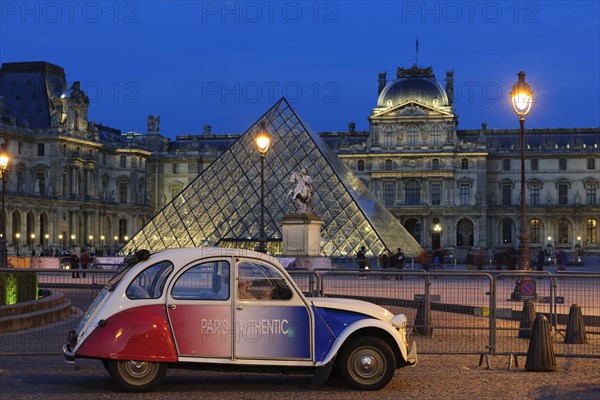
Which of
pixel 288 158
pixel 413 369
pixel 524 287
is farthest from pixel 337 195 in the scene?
pixel 413 369

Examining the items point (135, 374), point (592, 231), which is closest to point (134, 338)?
point (135, 374)

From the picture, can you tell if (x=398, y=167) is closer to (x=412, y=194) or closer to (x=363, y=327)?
(x=412, y=194)

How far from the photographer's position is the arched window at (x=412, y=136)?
8231cm

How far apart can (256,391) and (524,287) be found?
18.6 feet

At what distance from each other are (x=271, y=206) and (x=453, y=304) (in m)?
31.5

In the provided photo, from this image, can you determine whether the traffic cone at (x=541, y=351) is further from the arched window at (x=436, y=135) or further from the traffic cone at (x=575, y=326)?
the arched window at (x=436, y=135)

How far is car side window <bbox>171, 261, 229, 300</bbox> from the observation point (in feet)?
30.5

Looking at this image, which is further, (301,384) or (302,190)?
(302,190)

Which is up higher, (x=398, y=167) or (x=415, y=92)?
(x=415, y=92)

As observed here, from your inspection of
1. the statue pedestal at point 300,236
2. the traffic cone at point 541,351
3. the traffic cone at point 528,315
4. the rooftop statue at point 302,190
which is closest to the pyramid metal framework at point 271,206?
the statue pedestal at point 300,236

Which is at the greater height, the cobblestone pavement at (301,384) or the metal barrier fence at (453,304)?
the metal barrier fence at (453,304)

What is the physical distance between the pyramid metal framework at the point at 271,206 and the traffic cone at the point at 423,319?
27.3m

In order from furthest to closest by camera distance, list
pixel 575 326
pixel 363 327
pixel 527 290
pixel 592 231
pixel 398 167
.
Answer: pixel 592 231 < pixel 398 167 < pixel 527 290 < pixel 575 326 < pixel 363 327

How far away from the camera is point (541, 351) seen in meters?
10.7
